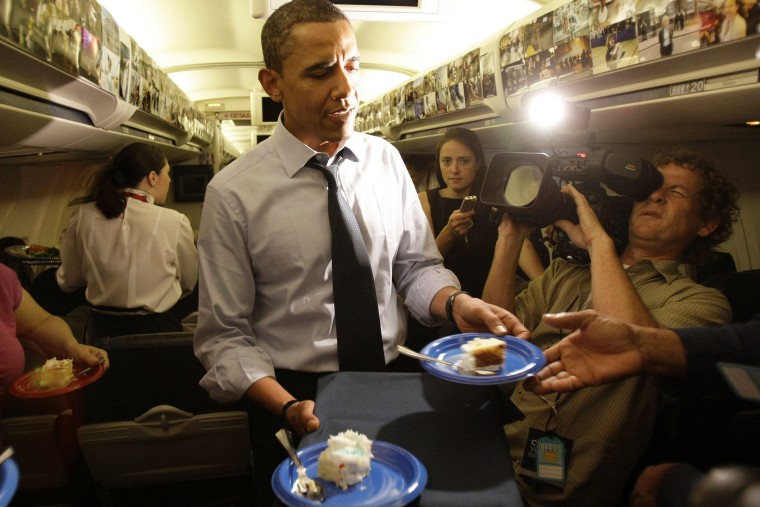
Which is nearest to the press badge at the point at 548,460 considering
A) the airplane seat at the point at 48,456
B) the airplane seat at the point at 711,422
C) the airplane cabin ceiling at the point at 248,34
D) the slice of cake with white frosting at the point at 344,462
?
the airplane seat at the point at 711,422

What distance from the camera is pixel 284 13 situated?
140 centimetres

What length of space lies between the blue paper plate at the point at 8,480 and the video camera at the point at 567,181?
4.47 feet

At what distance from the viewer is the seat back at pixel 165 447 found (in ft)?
6.07

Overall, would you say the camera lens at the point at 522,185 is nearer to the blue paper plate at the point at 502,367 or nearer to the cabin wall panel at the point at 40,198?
the blue paper plate at the point at 502,367

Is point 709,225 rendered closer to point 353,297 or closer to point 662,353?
point 662,353

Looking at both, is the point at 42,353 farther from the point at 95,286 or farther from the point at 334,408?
the point at 334,408

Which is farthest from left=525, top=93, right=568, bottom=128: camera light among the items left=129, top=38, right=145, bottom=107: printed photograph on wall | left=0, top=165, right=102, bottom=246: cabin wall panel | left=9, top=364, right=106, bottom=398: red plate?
left=0, top=165, right=102, bottom=246: cabin wall panel

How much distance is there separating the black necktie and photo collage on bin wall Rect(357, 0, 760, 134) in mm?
998

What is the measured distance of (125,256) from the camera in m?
2.99

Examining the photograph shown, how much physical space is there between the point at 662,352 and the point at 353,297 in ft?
2.51

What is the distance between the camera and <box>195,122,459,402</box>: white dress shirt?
4.55 ft

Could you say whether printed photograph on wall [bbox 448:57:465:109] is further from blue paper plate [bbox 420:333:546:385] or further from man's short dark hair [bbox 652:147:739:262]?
blue paper plate [bbox 420:333:546:385]

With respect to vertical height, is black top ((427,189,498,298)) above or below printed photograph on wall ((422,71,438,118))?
below

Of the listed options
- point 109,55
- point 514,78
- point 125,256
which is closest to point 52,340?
point 125,256
